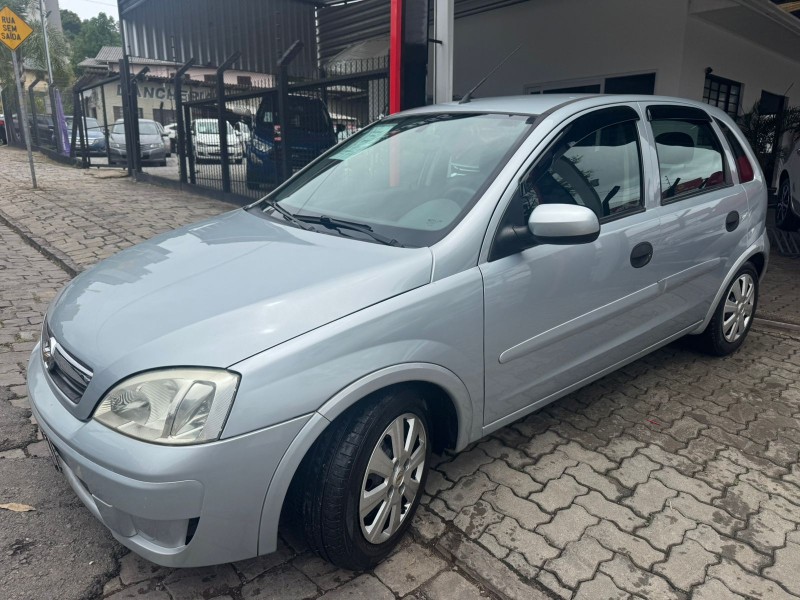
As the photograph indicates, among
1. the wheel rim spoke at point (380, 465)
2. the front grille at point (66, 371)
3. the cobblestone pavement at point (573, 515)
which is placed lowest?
the cobblestone pavement at point (573, 515)

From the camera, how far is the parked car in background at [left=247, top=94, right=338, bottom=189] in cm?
866

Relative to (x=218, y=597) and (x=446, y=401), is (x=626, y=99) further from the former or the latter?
(x=218, y=597)

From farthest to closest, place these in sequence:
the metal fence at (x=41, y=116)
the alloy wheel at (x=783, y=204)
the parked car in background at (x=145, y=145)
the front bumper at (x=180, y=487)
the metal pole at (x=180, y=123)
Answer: the metal fence at (x=41, y=116), the parked car in background at (x=145, y=145), the metal pole at (x=180, y=123), the alloy wheel at (x=783, y=204), the front bumper at (x=180, y=487)

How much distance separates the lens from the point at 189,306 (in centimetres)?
216

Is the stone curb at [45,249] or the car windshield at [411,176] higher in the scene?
the car windshield at [411,176]

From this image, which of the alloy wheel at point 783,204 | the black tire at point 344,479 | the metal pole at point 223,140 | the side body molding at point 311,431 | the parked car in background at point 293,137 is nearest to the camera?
the side body molding at point 311,431

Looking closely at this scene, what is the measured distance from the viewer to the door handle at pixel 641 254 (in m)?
3.12

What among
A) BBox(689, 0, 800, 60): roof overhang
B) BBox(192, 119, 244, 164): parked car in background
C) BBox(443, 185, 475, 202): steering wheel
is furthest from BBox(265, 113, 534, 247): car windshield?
BBox(192, 119, 244, 164): parked car in background

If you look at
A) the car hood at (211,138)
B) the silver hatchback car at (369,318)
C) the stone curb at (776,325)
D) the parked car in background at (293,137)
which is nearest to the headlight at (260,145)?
the parked car in background at (293,137)

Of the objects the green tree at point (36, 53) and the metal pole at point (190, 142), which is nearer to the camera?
the metal pole at point (190, 142)

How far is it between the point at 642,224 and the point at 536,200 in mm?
770

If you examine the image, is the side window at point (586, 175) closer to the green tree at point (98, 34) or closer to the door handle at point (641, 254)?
the door handle at point (641, 254)

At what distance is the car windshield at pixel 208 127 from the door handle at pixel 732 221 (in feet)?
27.9

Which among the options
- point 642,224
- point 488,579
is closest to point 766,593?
point 488,579
